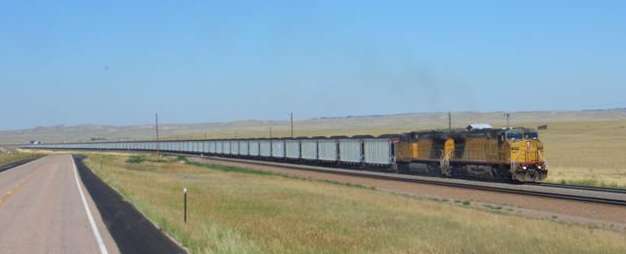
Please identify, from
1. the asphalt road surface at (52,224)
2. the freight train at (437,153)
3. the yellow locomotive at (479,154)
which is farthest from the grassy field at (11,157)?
the asphalt road surface at (52,224)

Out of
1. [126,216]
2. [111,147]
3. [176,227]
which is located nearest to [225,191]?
[126,216]

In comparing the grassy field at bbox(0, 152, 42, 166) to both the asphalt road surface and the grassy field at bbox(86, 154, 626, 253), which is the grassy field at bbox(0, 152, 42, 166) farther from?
the grassy field at bbox(86, 154, 626, 253)

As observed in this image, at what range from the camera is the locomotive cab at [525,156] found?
3869 cm

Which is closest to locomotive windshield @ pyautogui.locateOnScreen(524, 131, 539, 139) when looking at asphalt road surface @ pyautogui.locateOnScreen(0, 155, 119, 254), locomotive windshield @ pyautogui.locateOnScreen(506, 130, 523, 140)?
locomotive windshield @ pyautogui.locateOnScreen(506, 130, 523, 140)

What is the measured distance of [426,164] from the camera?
49.5m

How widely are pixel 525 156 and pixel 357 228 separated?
2192cm

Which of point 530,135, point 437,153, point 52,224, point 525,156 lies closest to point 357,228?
point 52,224

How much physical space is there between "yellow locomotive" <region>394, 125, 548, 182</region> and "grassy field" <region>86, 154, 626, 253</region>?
33.9 feet

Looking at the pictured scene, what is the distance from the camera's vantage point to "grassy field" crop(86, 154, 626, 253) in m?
15.1

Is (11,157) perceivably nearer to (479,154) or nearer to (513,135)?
(479,154)

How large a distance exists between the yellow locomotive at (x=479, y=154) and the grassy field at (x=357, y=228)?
10336mm

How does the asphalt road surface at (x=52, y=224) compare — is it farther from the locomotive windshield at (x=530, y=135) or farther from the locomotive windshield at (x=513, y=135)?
the locomotive windshield at (x=530, y=135)

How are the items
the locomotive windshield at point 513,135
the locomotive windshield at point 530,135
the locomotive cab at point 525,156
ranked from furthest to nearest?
the locomotive windshield at point 530,135 → the locomotive windshield at point 513,135 → the locomotive cab at point 525,156

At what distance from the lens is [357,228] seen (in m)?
19.1
